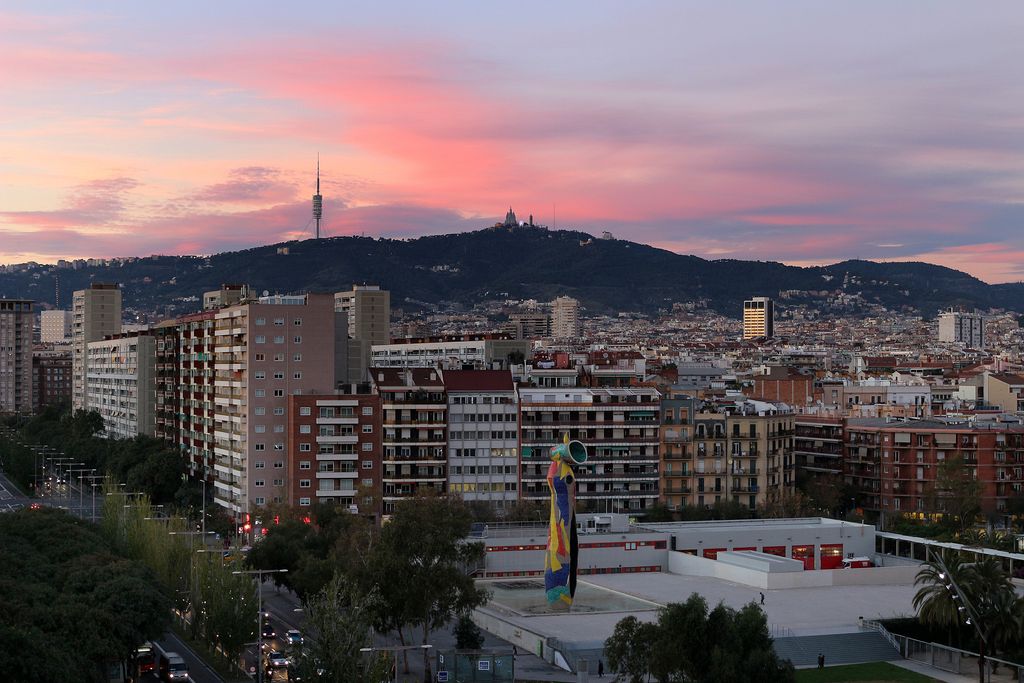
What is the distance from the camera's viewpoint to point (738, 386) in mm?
180250

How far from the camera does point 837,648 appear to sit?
217 feet

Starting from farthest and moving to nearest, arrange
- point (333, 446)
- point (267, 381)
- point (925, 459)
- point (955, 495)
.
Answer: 1. point (925, 459)
2. point (267, 381)
3. point (955, 495)
4. point (333, 446)

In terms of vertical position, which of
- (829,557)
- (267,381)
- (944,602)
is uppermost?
(267,381)

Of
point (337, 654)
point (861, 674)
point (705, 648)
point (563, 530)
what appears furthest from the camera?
point (563, 530)

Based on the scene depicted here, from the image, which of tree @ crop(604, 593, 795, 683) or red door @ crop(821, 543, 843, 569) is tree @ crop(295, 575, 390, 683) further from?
red door @ crop(821, 543, 843, 569)

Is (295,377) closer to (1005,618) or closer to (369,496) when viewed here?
(369,496)

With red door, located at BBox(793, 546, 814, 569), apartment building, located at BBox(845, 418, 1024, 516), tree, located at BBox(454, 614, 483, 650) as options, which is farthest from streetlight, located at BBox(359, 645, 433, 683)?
apartment building, located at BBox(845, 418, 1024, 516)

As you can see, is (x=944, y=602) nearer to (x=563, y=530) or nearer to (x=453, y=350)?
(x=563, y=530)

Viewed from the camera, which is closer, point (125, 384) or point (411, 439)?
point (411, 439)

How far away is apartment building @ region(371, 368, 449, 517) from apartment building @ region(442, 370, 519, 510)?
947mm

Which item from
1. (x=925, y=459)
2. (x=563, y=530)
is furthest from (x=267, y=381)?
(x=925, y=459)

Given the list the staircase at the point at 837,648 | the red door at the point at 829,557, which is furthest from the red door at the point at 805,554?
the staircase at the point at 837,648

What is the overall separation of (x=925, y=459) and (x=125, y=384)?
313 ft

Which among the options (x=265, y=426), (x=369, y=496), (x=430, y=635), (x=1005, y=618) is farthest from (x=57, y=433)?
(x=1005, y=618)
